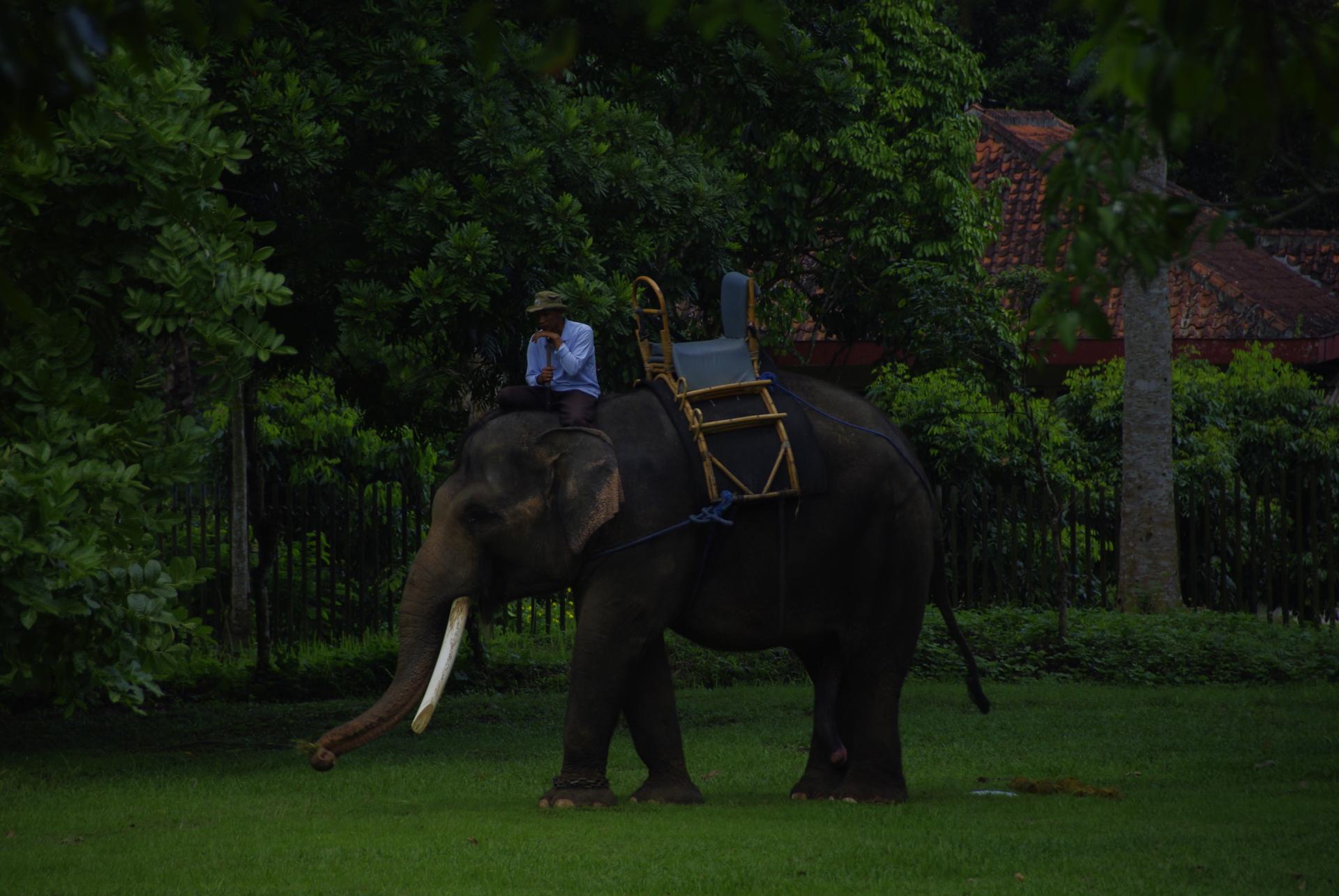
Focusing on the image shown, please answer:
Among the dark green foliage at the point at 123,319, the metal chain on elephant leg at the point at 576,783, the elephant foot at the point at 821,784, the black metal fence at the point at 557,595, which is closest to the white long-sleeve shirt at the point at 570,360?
the dark green foliage at the point at 123,319

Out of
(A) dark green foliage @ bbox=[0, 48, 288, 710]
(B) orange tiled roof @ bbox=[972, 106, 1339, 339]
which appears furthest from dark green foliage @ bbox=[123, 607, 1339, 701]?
(B) orange tiled roof @ bbox=[972, 106, 1339, 339]

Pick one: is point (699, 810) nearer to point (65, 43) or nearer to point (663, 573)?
point (663, 573)

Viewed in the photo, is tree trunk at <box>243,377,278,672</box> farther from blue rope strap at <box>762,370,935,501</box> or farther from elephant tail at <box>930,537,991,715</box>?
elephant tail at <box>930,537,991,715</box>

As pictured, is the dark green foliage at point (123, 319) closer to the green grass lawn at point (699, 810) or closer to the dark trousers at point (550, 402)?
the green grass lawn at point (699, 810)

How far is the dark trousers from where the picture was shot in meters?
9.21

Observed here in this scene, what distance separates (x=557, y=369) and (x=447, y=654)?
1667 mm

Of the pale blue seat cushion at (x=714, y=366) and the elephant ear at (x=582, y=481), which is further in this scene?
the pale blue seat cushion at (x=714, y=366)

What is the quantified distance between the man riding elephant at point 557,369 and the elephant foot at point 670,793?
1872 millimetres

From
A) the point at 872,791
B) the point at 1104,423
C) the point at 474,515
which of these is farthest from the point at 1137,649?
Answer: the point at 474,515

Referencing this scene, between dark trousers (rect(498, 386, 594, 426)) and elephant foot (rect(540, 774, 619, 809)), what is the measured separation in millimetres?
1786

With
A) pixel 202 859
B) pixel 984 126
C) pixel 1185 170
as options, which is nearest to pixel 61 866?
pixel 202 859

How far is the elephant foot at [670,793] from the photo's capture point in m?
9.09

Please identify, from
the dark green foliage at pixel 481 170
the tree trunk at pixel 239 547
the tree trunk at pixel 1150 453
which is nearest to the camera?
the dark green foliage at pixel 481 170

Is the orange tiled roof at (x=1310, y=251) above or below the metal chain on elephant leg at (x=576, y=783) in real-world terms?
above
